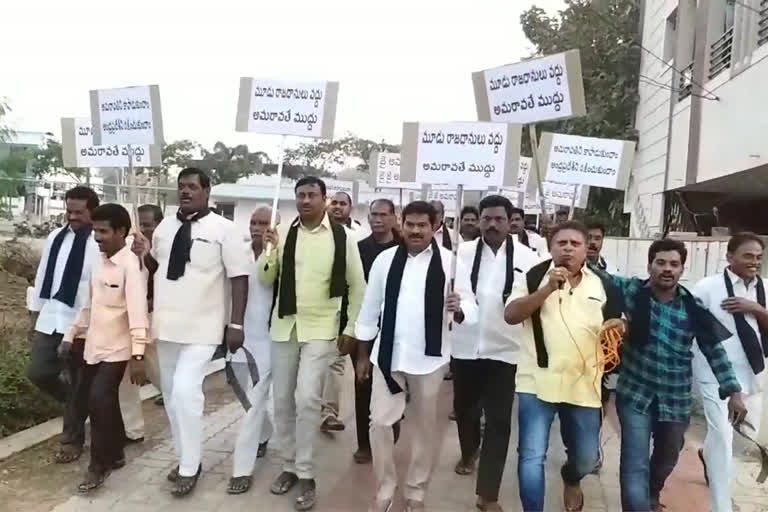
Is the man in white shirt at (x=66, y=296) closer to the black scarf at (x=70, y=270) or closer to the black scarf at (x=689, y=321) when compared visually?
the black scarf at (x=70, y=270)

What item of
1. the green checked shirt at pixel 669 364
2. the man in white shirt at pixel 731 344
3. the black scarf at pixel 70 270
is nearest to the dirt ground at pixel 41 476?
the black scarf at pixel 70 270

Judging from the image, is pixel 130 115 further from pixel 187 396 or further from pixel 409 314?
pixel 409 314

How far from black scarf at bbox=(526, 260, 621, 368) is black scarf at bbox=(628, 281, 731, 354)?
16 cm

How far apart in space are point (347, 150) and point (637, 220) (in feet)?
134

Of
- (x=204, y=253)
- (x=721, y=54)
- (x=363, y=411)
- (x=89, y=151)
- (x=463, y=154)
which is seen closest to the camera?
(x=204, y=253)

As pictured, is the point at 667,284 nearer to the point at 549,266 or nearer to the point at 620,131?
the point at 549,266

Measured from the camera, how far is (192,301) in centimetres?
488

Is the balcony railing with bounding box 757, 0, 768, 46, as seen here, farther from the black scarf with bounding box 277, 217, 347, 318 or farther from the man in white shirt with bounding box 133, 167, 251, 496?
the man in white shirt with bounding box 133, 167, 251, 496

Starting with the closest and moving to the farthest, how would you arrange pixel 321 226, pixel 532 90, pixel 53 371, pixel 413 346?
1. pixel 413 346
2. pixel 321 226
3. pixel 53 371
4. pixel 532 90

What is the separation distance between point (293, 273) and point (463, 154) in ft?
4.63

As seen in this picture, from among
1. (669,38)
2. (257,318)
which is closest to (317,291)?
(257,318)

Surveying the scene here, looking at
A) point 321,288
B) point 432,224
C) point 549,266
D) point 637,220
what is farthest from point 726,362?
point 637,220

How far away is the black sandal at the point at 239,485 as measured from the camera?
4969 mm

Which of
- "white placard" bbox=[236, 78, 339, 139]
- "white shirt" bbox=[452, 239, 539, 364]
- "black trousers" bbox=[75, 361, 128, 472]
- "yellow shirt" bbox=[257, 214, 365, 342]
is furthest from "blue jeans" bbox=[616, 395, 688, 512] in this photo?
"black trousers" bbox=[75, 361, 128, 472]
